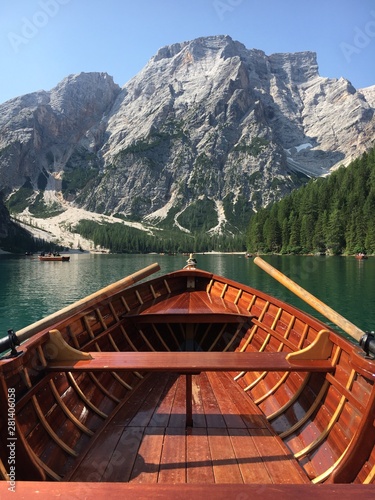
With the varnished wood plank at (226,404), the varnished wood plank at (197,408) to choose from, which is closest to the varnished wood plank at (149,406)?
the varnished wood plank at (197,408)

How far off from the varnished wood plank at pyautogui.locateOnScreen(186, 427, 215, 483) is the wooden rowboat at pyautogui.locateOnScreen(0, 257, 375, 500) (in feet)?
0.06

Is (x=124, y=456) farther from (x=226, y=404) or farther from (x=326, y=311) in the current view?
(x=326, y=311)

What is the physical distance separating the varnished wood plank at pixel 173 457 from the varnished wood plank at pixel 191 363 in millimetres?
1387

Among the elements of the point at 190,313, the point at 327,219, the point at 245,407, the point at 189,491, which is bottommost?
the point at 245,407

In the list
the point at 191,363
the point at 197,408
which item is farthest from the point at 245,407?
the point at 191,363

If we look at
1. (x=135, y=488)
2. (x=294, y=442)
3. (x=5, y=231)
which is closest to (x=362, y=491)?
(x=135, y=488)

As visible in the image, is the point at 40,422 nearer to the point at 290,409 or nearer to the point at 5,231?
the point at 290,409

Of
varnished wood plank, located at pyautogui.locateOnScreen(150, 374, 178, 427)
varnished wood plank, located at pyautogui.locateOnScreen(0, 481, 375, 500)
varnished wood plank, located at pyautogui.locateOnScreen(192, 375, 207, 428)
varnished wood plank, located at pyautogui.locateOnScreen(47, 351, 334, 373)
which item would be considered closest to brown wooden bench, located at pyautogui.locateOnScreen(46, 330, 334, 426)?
varnished wood plank, located at pyautogui.locateOnScreen(47, 351, 334, 373)

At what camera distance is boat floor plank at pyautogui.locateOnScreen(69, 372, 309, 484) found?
5.12 meters

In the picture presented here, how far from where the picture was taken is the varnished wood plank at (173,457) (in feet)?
16.6

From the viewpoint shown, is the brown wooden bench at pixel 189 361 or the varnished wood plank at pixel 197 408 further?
the varnished wood plank at pixel 197 408

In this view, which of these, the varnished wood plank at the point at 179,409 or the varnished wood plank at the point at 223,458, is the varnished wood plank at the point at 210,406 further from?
the varnished wood plank at the point at 179,409

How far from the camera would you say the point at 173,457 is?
5.55 meters

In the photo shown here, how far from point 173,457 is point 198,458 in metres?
0.43
